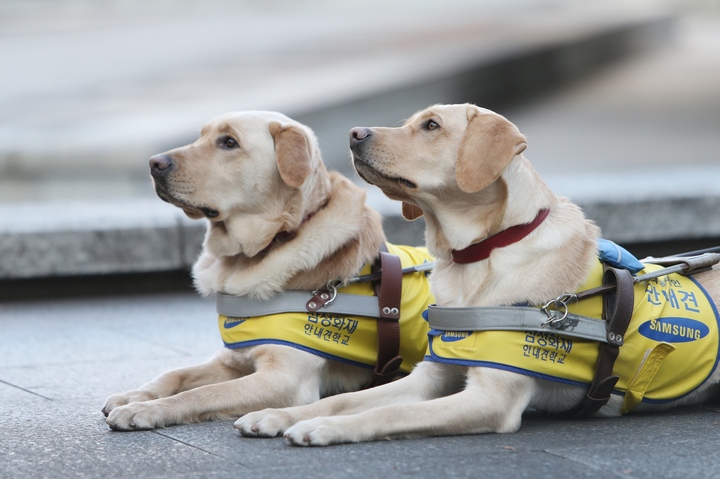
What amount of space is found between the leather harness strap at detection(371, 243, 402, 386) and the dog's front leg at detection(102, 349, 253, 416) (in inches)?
24.4

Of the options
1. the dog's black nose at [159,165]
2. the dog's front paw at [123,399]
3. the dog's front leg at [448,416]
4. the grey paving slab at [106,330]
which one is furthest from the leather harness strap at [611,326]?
the grey paving slab at [106,330]

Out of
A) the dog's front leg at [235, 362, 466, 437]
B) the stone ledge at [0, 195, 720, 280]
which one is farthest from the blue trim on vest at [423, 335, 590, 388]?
the stone ledge at [0, 195, 720, 280]

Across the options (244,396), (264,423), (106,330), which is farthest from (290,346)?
(106,330)

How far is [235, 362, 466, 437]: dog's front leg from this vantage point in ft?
12.6

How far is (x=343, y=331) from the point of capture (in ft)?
14.6

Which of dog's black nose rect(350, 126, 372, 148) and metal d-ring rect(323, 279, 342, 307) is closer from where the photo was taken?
dog's black nose rect(350, 126, 372, 148)

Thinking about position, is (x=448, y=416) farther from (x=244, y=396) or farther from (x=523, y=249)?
(x=244, y=396)

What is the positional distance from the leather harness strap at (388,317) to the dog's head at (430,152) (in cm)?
51

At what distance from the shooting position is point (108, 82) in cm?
2088

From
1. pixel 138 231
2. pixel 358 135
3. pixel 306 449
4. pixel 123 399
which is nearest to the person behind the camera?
pixel 306 449

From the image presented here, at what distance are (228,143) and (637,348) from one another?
211 centimetres

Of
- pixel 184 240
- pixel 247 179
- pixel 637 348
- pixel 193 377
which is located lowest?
pixel 184 240

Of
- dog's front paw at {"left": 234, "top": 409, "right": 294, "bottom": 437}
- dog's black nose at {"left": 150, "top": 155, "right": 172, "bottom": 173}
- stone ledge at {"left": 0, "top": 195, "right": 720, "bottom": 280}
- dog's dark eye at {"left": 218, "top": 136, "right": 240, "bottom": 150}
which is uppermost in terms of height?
dog's dark eye at {"left": 218, "top": 136, "right": 240, "bottom": 150}

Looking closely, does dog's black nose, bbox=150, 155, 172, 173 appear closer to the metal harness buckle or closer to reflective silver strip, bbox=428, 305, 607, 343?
reflective silver strip, bbox=428, 305, 607, 343
